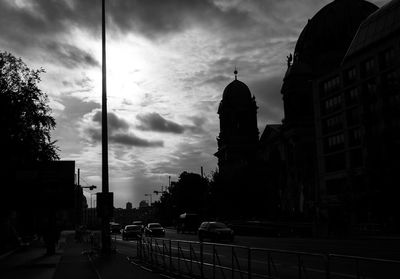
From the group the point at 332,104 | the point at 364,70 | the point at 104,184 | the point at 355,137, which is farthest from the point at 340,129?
the point at 104,184

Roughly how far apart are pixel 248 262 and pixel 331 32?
9635 cm

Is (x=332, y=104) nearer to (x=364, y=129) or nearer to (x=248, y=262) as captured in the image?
(x=364, y=129)

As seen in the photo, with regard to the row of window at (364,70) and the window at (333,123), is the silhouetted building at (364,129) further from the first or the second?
the window at (333,123)

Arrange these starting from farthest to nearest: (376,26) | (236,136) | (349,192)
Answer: (236,136)
(376,26)
(349,192)

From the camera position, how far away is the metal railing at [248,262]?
29.0 feet

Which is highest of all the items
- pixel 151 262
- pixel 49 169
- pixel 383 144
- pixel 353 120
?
pixel 353 120

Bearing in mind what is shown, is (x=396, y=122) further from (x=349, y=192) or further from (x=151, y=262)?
(x=151, y=262)


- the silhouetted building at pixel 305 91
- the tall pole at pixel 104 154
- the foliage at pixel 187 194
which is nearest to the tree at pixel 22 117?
the tall pole at pixel 104 154

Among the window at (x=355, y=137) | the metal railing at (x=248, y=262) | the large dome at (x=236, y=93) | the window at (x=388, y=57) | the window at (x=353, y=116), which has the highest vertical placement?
the large dome at (x=236, y=93)

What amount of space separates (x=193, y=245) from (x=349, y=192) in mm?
48958

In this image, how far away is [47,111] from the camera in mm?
45031

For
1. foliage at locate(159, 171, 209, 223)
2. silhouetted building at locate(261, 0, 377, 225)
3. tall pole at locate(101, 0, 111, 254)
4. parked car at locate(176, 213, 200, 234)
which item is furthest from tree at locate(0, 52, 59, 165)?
foliage at locate(159, 171, 209, 223)

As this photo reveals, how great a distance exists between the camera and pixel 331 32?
104 m

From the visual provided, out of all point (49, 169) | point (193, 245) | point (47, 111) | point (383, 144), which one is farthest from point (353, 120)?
point (193, 245)
